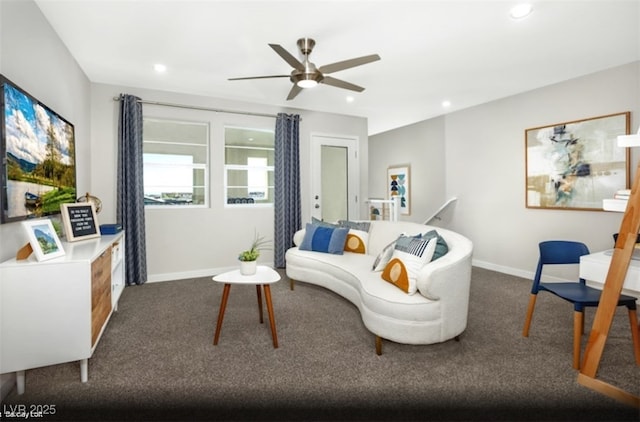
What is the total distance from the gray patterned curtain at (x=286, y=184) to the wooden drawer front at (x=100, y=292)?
A: 2515mm

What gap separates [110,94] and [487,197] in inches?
208

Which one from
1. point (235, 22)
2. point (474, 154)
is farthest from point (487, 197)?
point (235, 22)

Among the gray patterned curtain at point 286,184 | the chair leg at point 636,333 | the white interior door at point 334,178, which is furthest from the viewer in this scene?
the white interior door at point 334,178

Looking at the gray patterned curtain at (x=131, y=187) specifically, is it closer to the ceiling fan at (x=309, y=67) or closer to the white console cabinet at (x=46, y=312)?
the ceiling fan at (x=309, y=67)

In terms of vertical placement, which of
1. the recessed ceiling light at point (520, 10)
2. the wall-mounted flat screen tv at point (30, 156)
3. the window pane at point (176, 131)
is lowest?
the wall-mounted flat screen tv at point (30, 156)

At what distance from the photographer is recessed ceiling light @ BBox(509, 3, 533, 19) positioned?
232cm

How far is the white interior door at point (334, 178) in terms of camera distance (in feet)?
16.9

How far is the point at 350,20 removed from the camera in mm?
2494

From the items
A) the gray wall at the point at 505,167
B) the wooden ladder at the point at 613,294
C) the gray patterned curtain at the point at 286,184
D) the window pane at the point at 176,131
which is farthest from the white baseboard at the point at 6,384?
the gray wall at the point at 505,167

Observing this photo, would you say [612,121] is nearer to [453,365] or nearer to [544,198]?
[544,198]

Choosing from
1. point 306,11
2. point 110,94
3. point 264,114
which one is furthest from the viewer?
point 264,114

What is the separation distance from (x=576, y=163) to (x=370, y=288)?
3.17 metres

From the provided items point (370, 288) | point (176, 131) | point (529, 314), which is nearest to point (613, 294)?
point (529, 314)

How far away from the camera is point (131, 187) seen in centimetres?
389
